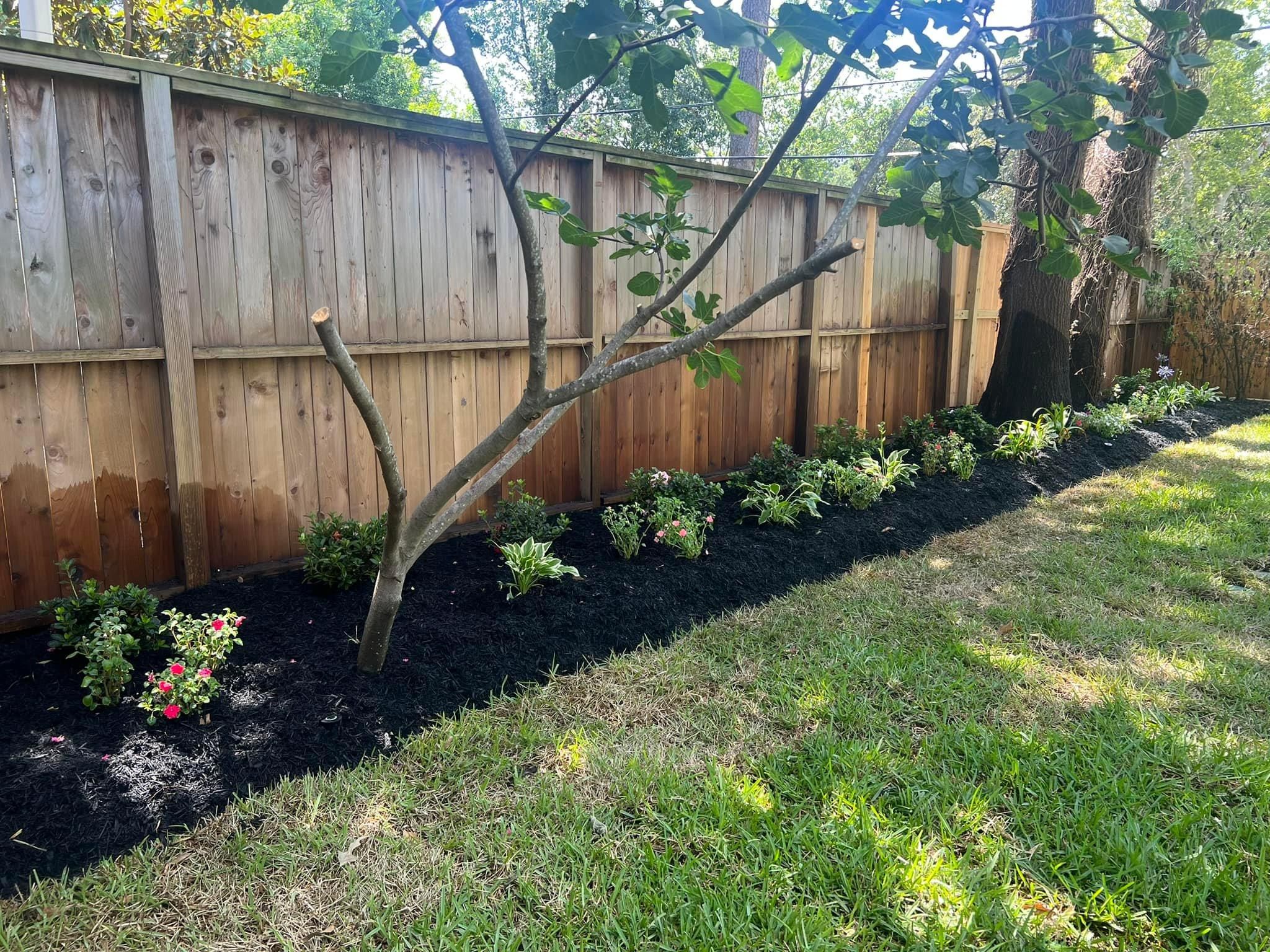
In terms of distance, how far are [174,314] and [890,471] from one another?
4092 millimetres

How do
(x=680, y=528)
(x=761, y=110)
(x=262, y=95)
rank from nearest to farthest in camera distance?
1. (x=761, y=110)
2. (x=262, y=95)
3. (x=680, y=528)

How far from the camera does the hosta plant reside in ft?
7.75

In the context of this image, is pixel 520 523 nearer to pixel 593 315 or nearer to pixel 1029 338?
pixel 593 315

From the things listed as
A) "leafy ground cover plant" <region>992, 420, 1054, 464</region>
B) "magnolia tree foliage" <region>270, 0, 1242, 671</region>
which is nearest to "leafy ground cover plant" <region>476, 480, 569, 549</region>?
"magnolia tree foliage" <region>270, 0, 1242, 671</region>

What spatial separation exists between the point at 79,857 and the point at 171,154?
2.25m

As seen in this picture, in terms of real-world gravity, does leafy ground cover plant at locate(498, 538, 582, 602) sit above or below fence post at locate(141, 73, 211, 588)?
below

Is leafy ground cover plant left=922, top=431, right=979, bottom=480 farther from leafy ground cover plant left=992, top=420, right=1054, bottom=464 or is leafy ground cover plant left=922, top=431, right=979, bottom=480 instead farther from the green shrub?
the green shrub

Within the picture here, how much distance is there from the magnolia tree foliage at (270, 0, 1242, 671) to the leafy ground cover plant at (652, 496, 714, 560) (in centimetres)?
121

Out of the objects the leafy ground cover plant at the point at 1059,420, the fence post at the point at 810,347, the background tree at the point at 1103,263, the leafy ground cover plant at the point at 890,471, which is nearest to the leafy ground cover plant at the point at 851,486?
the leafy ground cover plant at the point at 890,471

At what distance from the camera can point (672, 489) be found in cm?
450

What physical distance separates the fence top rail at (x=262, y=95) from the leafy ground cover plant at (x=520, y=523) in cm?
165

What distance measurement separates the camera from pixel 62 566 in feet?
9.12

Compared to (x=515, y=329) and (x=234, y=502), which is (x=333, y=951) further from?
(x=515, y=329)

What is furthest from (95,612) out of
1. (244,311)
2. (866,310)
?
(866,310)
